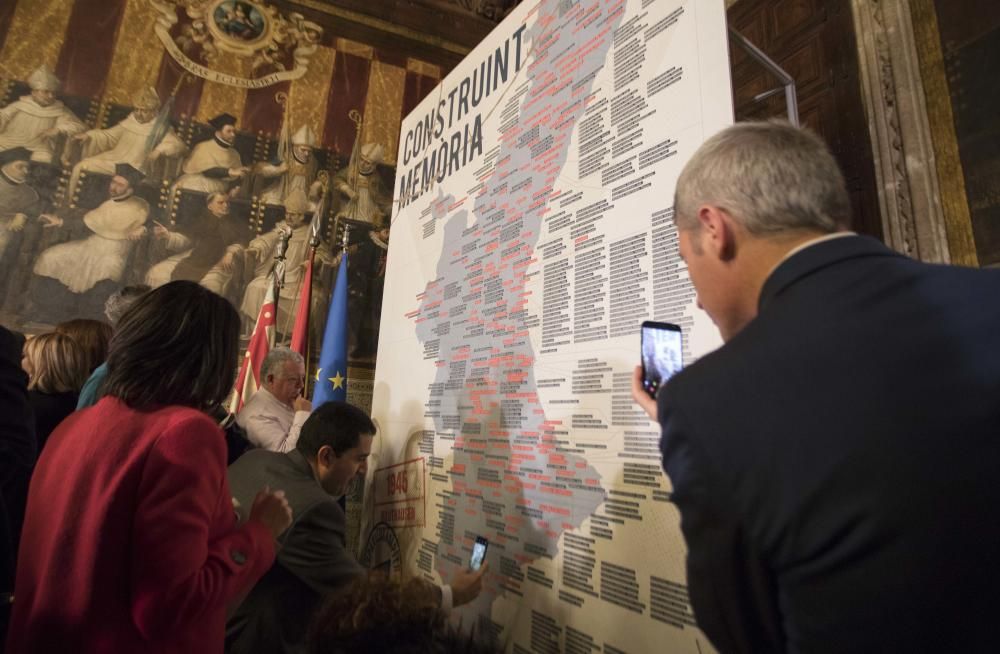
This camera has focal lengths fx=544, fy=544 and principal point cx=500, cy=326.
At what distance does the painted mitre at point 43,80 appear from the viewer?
506 cm

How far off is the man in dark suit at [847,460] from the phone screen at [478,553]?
1.57 m

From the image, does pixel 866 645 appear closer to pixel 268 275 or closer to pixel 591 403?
pixel 591 403

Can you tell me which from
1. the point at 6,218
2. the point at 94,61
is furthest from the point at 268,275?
the point at 94,61

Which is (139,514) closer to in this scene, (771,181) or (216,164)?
(771,181)

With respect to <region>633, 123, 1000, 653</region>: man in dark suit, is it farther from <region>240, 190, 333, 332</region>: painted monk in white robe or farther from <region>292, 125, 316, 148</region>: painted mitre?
<region>292, 125, 316, 148</region>: painted mitre

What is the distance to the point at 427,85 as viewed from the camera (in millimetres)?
6707

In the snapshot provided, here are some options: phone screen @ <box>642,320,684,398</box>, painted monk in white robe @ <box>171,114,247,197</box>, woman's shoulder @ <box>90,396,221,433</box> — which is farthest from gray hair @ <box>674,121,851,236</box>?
painted monk in white robe @ <box>171,114,247,197</box>

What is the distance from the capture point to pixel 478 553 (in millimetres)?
2244

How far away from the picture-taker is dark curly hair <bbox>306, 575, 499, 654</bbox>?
0.96 metres

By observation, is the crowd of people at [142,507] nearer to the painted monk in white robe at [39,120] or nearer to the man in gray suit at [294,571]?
the man in gray suit at [294,571]

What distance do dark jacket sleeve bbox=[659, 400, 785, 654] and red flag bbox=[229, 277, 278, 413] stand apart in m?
4.42

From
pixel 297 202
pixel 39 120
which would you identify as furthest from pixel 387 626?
pixel 39 120

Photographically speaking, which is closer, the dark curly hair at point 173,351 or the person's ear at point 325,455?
the dark curly hair at point 173,351

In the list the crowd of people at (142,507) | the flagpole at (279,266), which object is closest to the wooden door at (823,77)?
the crowd of people at (142,507)
